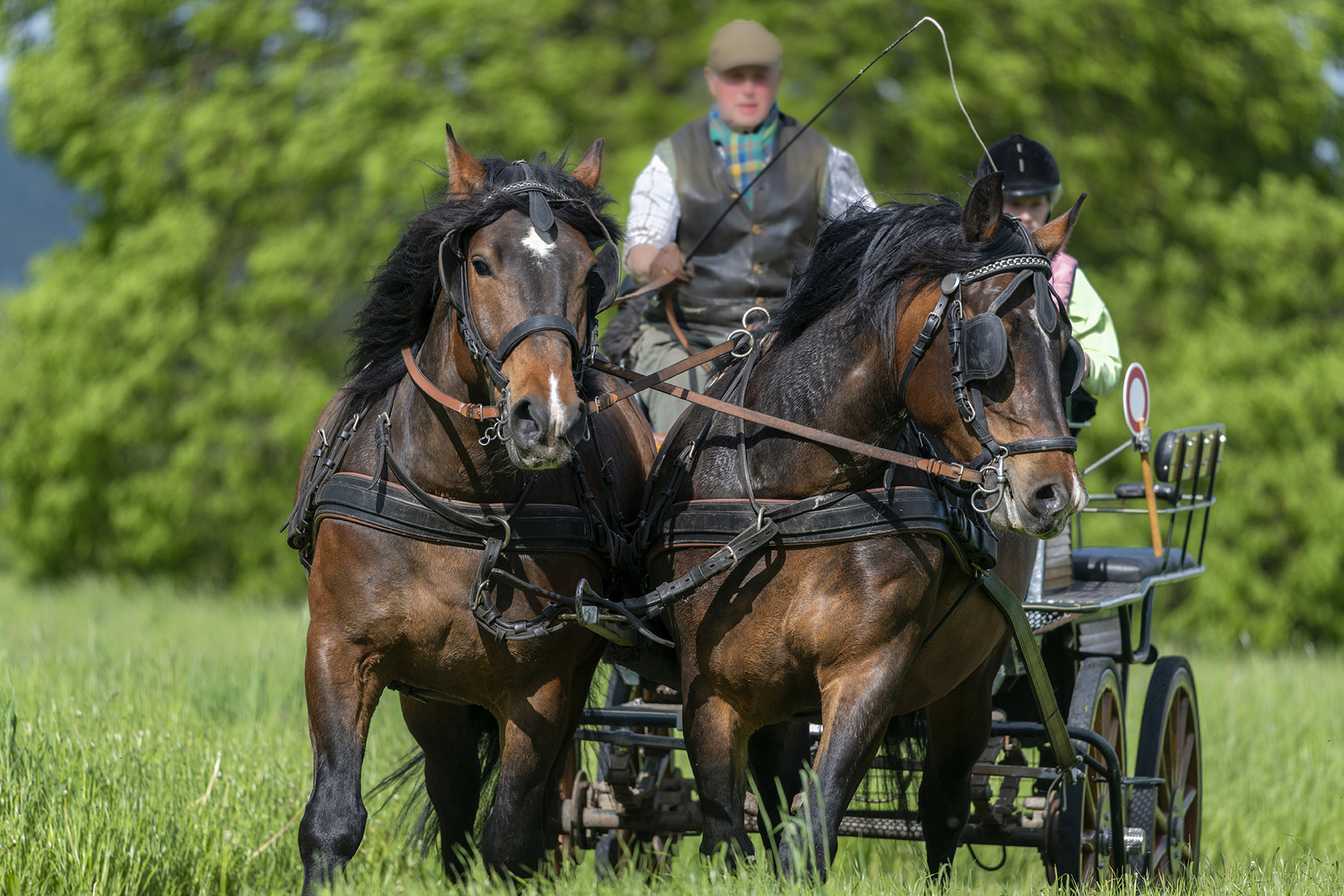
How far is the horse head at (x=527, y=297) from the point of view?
2760 mm

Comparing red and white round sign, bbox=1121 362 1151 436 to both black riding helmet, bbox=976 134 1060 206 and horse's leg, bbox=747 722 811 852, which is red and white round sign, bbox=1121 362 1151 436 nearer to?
black riding helmet, bbox=976 134 1060 206

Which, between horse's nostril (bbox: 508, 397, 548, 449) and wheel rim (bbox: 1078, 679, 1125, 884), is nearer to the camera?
horse's nostril (bbox: 508, 397, 548, 449)

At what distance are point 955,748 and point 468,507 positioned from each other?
1602 millimetres

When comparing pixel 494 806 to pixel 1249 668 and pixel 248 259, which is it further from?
pixel 248 259

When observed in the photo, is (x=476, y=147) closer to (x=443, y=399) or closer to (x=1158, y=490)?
(x=1158, y=490)

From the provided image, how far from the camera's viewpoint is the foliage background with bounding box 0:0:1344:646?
422 inches

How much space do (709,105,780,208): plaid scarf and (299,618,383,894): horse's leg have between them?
7.31ft

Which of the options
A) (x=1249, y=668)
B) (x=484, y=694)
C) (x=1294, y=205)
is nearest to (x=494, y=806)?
(x=484, y=694)

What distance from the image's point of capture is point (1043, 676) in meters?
3.65

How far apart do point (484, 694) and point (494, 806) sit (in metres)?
0.28

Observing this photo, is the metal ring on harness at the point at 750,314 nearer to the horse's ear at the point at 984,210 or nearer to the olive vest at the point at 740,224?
the olive vest at the point at 740,224

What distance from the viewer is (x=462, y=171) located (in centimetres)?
323

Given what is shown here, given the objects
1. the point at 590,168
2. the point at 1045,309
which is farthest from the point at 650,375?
the point at 1045,309

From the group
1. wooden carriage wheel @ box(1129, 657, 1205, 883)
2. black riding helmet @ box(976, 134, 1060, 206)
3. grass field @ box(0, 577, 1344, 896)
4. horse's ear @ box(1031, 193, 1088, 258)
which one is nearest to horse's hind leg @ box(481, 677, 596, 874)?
grass field @ box(0, 577, 1344, 896)
